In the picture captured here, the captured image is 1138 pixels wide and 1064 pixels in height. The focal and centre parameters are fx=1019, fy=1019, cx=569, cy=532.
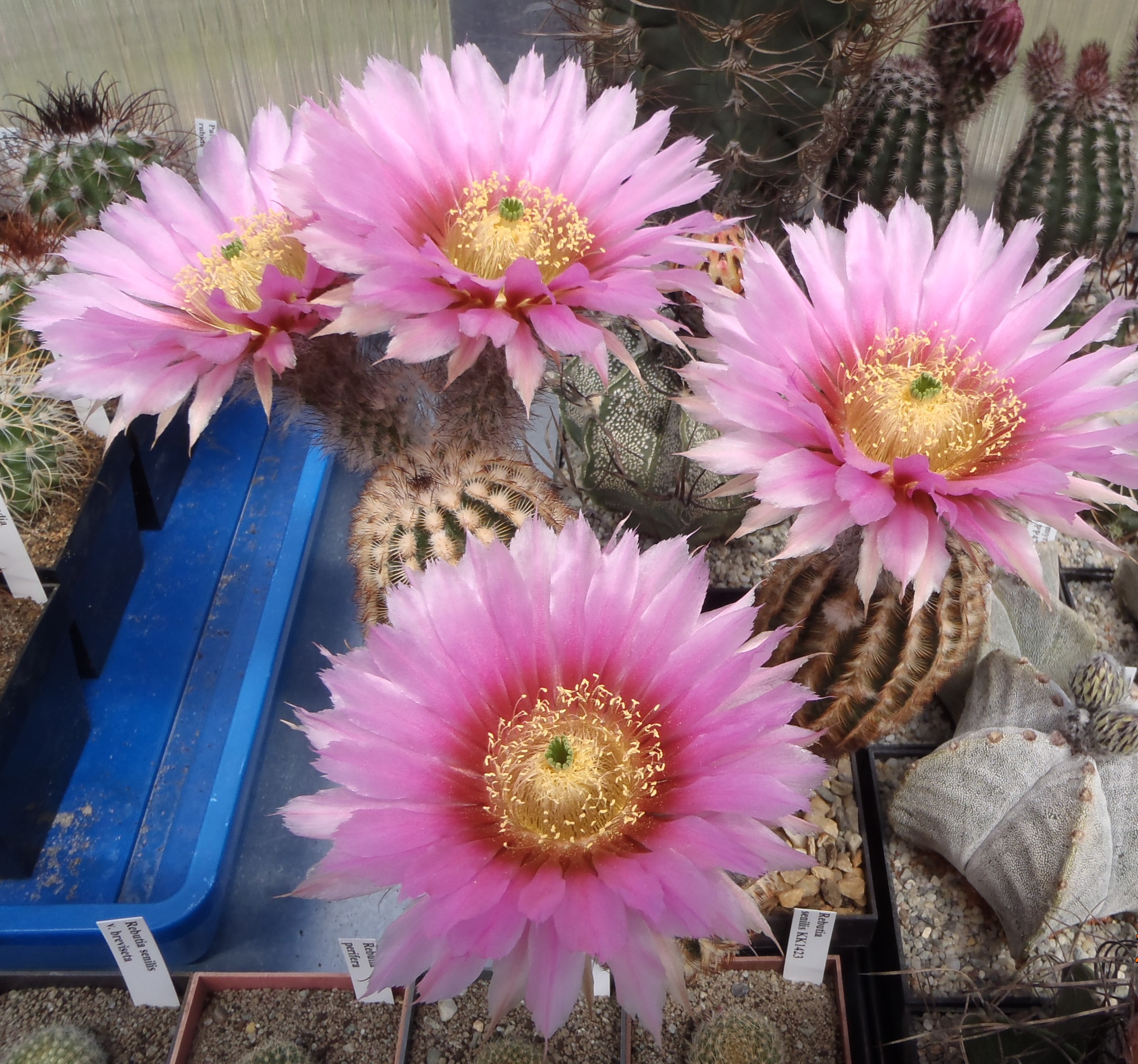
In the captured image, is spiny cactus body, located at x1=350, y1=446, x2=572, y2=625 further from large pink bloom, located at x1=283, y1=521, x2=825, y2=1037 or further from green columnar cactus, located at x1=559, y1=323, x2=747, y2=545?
green columnar cactus, located at x1=559, y1=323, x2=747, y2=545

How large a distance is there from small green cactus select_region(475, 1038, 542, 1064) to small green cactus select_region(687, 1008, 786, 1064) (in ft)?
0.45

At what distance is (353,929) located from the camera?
981mm

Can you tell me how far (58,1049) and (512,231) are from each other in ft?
2.53

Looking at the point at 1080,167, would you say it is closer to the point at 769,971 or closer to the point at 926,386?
the point at 926,386

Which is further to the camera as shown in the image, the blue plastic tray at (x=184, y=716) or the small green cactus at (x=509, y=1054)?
the blue plastic tray at (x=184, y=716)

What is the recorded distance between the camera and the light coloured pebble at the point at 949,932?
2.92 ft

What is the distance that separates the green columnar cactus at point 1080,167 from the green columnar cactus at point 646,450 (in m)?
0.60

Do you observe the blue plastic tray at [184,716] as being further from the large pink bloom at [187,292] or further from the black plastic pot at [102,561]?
the large pink bloom at [187,292]

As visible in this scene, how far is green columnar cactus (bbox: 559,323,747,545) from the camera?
3.50ft

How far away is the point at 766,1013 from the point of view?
3.00ft

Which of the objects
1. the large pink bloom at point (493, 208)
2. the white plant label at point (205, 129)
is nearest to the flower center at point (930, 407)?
the large pink bloom at point (493, 208)

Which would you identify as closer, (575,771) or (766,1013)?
(575,771)

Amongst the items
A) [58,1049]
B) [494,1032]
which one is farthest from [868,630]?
[58,1049]

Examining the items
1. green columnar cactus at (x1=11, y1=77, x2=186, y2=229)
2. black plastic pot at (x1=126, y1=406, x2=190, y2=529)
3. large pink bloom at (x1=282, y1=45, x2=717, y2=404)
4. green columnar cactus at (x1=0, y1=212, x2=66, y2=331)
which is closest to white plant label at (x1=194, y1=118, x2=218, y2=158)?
green columnar cactus at (x1=11, y1=77, x2=186, y2=229)
